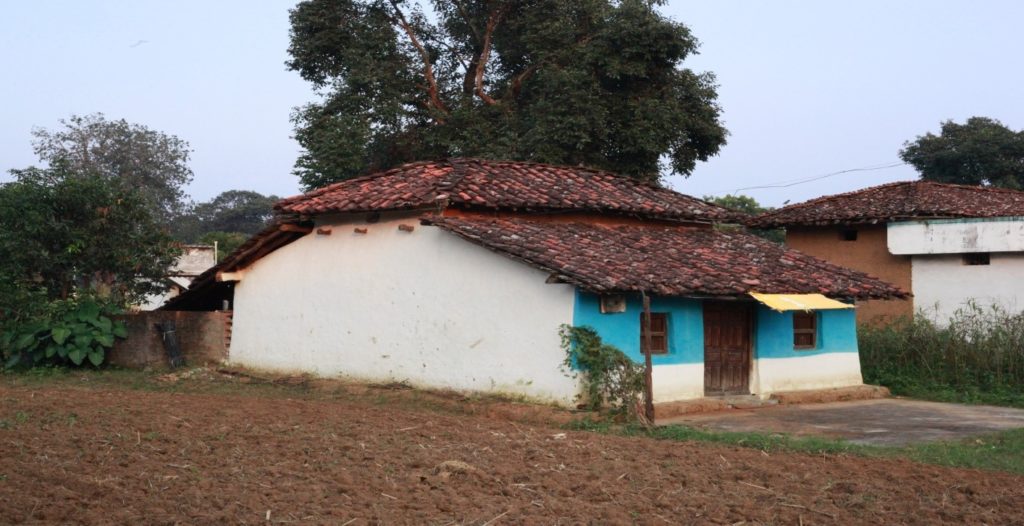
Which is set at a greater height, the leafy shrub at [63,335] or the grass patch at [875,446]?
the leafy shrub at [63,335]

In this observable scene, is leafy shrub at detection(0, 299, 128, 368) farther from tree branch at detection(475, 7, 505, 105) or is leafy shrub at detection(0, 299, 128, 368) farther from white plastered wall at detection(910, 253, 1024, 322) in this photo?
white plastered wall at detection(910, 253, 1024, 322)

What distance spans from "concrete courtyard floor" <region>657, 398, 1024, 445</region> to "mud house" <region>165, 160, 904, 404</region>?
96 centimetres

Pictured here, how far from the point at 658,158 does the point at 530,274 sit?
13846 millimetres

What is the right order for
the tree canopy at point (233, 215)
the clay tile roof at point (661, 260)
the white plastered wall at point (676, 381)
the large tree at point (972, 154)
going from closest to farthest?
the clay tile roof at point (661, 260)
the white plastered wall at point (676, 381)
the large tree at point (972, 154)
the tree canopy at point (233, 215)

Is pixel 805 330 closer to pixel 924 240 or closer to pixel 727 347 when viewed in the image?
pixel 727 347

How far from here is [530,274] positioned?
48.9 feet

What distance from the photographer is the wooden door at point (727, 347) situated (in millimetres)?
16609

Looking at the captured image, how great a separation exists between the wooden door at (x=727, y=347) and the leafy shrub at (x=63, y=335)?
1116 centimetres

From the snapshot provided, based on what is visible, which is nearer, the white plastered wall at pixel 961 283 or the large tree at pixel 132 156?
the white plastered wall at pixel 961 283

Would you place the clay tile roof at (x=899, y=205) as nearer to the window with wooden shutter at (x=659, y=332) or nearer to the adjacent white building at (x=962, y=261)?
the adjacent white building at (x=962, y=261)

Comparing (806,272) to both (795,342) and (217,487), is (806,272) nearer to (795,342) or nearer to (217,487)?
(795,342)

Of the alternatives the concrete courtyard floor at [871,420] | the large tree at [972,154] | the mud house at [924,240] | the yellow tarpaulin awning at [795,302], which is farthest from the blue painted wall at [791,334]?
the large tree at [972,154]

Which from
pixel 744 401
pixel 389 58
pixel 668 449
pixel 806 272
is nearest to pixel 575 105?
pixel 389 58

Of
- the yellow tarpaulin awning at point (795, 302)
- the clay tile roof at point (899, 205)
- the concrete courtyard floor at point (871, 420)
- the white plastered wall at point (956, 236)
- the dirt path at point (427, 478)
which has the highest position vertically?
the clay tile roof at point (899, 205)
